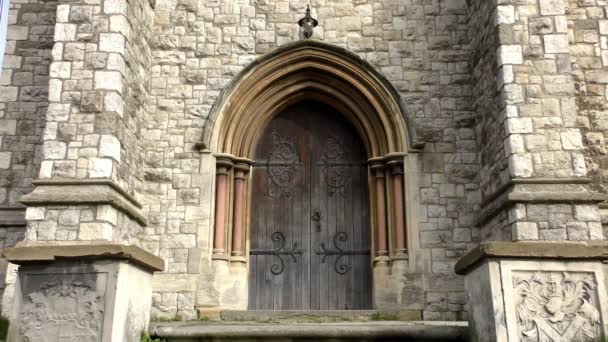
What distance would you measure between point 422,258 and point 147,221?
11.6ft

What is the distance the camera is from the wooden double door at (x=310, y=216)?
7461 millimetres

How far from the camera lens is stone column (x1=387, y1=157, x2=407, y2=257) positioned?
7.07 m

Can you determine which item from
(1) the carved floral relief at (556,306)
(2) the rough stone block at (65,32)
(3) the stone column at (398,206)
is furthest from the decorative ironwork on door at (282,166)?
(1) the carved floral relief at (556,306)

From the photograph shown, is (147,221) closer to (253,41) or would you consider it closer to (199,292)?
(199,292)

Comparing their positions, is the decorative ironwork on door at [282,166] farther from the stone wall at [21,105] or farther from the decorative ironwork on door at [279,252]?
the stone wall at [21,105]

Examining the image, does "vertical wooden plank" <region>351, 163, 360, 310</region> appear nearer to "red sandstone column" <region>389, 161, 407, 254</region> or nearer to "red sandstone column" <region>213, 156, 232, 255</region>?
"red sandstone column" <region>389, 161, 407, 254</region>

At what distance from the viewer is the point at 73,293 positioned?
4879 millimetres

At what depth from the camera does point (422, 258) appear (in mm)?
6949

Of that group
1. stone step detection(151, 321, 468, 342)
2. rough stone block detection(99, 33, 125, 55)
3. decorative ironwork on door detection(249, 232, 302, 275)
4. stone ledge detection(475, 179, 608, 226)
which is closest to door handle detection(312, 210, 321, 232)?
decorative ironwork on door detection(249, 232, 302, 275)

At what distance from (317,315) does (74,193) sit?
10.1ft

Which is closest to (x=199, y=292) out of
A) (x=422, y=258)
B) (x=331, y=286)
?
(x=331, y=286)

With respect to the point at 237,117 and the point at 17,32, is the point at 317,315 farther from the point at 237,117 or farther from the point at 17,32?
the point at 17,32

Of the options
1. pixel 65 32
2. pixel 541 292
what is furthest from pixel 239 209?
pixel 541 292

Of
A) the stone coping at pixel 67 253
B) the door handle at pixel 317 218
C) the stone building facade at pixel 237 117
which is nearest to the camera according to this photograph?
the stone coping at pixel 67 253
